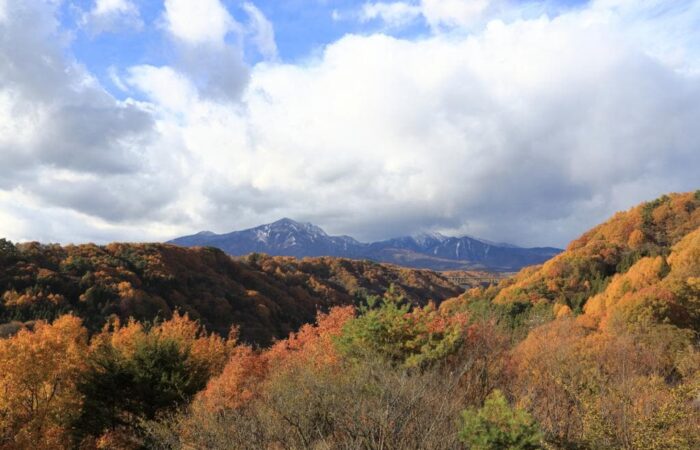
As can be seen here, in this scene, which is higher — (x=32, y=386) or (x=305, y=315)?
(x=32, y=386)

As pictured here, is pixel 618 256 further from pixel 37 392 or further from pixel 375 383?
pixel 37 392

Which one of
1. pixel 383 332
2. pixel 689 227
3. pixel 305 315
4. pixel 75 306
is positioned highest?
pixel 689 227

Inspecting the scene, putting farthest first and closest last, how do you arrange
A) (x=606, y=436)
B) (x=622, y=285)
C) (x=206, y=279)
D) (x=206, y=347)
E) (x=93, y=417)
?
(x=206, y=279), (x=622, y=285), (x=206, y=347), (x=93, y=417), (x=606, y=436)

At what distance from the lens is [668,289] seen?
56.8 metres

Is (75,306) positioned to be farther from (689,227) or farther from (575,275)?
(689,227)

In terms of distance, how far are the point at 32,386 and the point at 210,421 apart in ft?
72.0

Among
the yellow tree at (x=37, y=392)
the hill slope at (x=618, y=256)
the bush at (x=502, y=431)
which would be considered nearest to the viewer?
the bush at (x=502, y=431)

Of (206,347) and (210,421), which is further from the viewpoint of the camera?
(206,347)

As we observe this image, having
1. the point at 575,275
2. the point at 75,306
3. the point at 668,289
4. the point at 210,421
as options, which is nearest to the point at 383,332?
the point at 210,421

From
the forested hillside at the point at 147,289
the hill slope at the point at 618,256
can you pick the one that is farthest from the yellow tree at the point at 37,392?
the hill slope at the point at 618,256

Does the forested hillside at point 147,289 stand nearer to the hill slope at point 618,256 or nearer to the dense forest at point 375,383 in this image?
the dense forest at point 375,383

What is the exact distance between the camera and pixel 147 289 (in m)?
102

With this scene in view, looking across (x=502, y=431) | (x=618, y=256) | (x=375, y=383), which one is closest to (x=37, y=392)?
(x=375, y=383)

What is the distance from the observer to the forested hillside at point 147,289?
7956 centimetres
